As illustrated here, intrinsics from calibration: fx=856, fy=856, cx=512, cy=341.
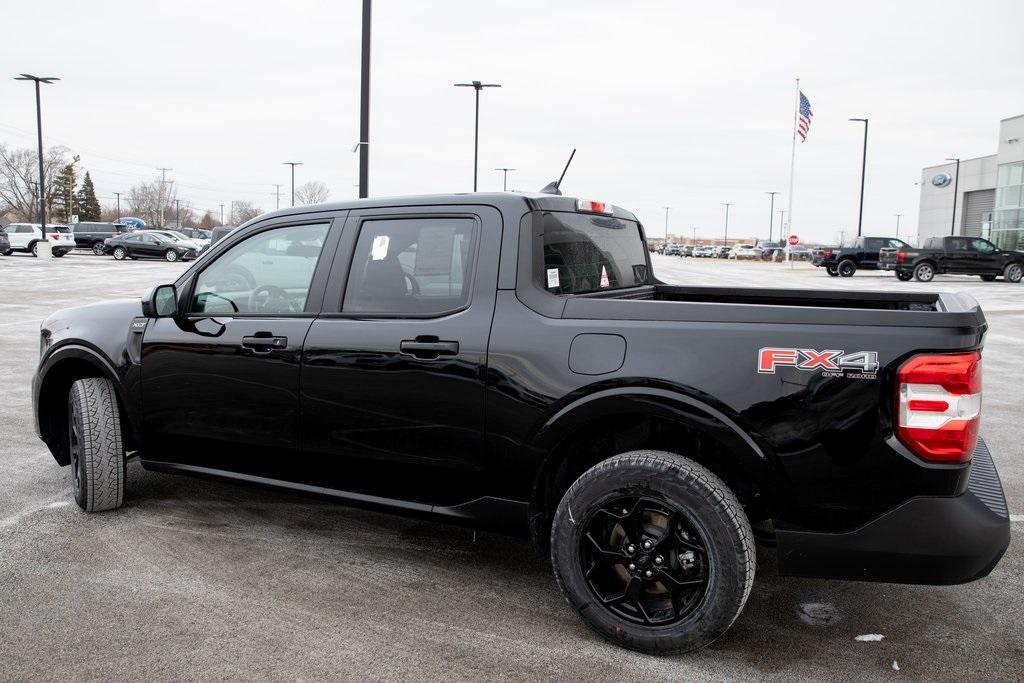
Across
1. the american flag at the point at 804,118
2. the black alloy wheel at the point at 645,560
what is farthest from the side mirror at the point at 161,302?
the american flag at the point at 804,118

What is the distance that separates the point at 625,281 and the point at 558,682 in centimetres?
210

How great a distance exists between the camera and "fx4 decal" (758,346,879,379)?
2.84 metres

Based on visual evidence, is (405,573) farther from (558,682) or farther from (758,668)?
(758,668)

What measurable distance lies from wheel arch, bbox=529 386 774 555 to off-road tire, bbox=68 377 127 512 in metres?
2.43

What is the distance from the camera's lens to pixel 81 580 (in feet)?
12.4

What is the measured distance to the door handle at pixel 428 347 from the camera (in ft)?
11.5

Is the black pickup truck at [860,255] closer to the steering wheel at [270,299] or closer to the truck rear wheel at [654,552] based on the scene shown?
the steering wheel at [270,299]

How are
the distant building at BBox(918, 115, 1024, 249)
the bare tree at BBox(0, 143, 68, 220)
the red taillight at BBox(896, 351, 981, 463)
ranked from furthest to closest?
the bare tree at BBox(0, 143, 68, 220), the distant building at BBox(918, 115, 1024, 249), the red taillight at BBox(896, 351, 981, 463)

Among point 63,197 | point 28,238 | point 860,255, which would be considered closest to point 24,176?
point 63,197

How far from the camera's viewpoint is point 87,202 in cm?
11119

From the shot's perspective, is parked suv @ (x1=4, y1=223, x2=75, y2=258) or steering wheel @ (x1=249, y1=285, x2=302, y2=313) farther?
parked suv @ (x1=4, y1=223, x2=75, y2=258)

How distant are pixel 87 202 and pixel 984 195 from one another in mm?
102278

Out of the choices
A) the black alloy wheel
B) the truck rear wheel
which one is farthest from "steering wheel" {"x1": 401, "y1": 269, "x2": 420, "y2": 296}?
the black alloy wheel

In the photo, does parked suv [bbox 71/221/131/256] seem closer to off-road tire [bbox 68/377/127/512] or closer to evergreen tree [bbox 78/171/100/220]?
off-road tire [bbox 68/377/127/512]
